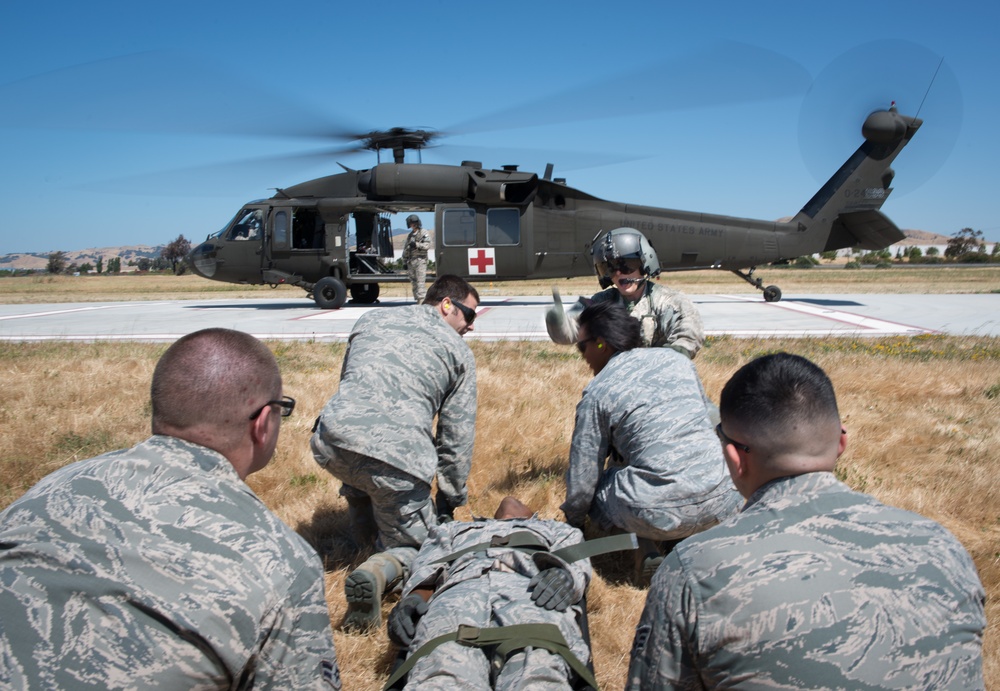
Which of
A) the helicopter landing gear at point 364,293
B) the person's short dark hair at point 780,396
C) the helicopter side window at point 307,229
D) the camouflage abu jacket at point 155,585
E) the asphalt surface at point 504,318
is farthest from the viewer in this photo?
the helicopter landing gear at point 364,293

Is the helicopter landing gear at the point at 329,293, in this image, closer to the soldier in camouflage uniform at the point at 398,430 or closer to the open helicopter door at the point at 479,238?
the open helicopter door at the point at 479,238

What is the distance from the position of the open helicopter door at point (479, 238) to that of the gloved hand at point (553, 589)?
477 inches

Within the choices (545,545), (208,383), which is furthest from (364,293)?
(208,383)

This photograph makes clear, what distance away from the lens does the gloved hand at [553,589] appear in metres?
2.63

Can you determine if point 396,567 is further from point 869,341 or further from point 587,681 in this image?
point 869,341

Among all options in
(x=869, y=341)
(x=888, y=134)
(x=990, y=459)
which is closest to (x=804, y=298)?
(x=888, y=134)

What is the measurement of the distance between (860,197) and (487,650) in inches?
665

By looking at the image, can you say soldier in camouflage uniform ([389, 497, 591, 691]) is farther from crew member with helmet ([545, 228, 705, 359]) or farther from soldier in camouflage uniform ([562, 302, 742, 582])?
crew member with helmet ([545, 228, 705, 359])

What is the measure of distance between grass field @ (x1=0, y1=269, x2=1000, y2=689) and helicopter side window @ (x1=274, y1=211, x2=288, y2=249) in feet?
21.6

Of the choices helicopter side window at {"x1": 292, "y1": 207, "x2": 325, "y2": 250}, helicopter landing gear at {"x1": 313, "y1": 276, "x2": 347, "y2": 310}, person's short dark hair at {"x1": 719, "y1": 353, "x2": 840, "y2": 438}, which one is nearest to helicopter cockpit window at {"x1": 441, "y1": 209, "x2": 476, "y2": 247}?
helicopter landing gear at {"x1": 313, "y1": 276, "x2": 347, "y2": 310}

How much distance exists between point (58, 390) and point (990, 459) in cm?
757

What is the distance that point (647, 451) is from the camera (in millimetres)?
3553

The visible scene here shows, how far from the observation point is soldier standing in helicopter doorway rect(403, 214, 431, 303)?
14203 millimetres

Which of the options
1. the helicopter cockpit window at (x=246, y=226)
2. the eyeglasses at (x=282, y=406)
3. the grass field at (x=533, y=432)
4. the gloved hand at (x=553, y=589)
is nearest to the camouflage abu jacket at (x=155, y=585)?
the eyeglasses at (x=282, y=406)
